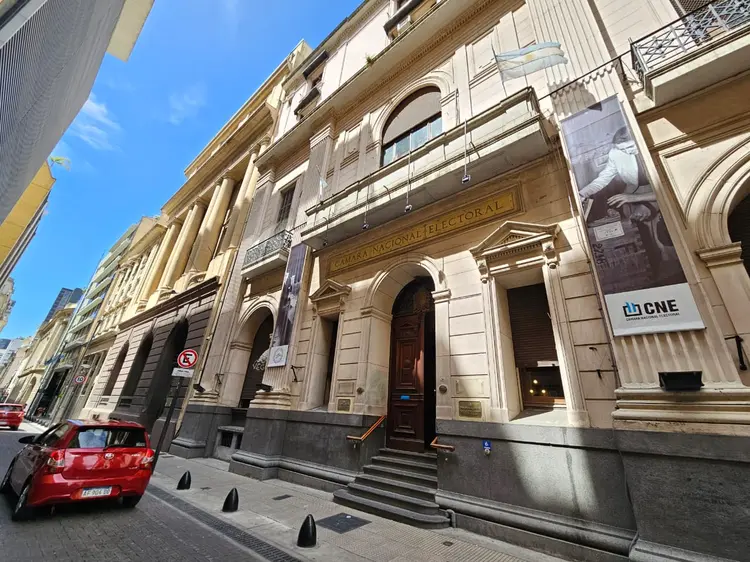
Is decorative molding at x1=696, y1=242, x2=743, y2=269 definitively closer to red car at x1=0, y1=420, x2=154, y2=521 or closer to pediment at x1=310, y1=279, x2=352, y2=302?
pediment at x1=310, y1=279, x2=352, y2=302

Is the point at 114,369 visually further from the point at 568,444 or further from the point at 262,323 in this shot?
the point at 568,444

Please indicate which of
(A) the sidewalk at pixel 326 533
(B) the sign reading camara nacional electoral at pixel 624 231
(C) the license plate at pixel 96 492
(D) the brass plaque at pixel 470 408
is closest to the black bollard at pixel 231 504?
(A) the sidewalk at pixel 326 533

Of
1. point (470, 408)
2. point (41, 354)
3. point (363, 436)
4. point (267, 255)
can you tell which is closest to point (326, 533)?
point (363, 436)

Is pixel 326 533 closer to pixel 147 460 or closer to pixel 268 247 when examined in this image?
pixel 147 460

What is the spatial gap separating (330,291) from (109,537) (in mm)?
6427

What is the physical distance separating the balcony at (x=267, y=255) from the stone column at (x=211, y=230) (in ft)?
18.2

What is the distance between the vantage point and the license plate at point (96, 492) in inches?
172

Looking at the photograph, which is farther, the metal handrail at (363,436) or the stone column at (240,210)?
the stone column at (240,210)

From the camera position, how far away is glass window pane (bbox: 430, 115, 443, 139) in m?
9.23

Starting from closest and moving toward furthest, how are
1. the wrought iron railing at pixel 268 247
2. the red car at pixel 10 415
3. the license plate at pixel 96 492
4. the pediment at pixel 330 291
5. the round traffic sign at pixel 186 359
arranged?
1. the license plate at pixel 96 492
2. the round traffic sign at pixel 186 359
3. the pediment at pixel 330 291
4. the wrought iron railing at pixel 268 247
5. the red car at pixel 10 415

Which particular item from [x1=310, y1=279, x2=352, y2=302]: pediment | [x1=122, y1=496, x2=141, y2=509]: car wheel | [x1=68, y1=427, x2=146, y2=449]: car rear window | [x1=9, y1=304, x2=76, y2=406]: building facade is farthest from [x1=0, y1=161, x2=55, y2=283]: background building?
[x1=9, y1=304, x2=76, y2=406]: building facade

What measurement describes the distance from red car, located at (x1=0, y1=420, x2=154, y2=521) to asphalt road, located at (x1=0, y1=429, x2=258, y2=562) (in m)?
0.27

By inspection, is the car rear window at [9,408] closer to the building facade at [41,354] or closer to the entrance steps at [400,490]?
the entrance steps at [400,490]

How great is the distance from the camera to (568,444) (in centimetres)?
439
